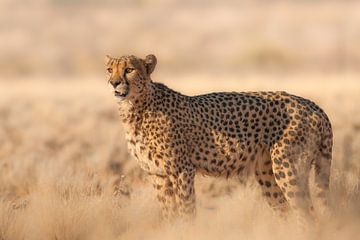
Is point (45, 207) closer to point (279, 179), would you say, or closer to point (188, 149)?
point (188, 149)

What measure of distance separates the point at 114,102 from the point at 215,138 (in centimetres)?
1201

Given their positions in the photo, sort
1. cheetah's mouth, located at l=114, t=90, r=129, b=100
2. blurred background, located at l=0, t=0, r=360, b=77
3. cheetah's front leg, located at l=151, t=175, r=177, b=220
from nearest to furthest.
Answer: cheetah's mouth, located at l=114, t=90, r=129, b=100 < cheetah's front leg, located at l=151, t=175, r=177, b=220 < blurred background, located at l=0, t=0, r=360, b=77

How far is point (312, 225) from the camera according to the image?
23.7 ft

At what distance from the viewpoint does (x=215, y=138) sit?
293 inches

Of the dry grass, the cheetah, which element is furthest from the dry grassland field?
the cheetah

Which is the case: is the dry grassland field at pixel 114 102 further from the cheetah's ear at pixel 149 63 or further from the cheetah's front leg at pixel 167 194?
the cheetah's ear at pixel 149 63

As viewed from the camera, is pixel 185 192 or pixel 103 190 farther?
pixel 103 190

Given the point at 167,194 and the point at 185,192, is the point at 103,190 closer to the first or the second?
the point at 167,194

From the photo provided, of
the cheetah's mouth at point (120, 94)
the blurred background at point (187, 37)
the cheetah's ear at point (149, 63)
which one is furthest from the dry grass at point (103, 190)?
the blurred background at point (187, 37)

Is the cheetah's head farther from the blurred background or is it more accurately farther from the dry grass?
the blurred background

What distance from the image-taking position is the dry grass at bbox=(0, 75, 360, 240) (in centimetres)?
713

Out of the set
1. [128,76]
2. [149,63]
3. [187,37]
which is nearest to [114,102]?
[149,63]

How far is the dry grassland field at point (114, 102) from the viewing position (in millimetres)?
7285

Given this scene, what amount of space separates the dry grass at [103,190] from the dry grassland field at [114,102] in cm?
2
